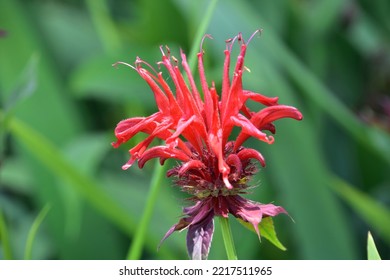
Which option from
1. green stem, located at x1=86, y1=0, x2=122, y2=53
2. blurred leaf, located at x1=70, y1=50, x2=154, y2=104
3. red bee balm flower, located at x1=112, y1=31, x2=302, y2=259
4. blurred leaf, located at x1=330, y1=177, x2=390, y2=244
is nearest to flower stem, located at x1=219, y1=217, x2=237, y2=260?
red bee balm flower, located at x1=112, y1=31, x2=302, y2=259

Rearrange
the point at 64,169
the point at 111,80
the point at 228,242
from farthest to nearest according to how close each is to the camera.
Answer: the point at 111,80, the point at 64,169, the point at 228,242

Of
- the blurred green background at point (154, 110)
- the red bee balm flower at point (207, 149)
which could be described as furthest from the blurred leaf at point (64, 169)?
the red bee balm flower at point (207, 149)

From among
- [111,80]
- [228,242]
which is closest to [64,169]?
[111,80]

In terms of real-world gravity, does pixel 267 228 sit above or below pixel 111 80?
below

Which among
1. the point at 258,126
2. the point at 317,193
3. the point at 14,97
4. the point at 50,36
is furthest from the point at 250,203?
the point at 50,36

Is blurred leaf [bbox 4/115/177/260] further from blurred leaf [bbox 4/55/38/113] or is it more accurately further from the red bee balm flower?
the red bee balm flower

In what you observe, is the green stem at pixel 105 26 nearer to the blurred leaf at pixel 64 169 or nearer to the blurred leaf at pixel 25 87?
the blurred leaf at pixel 64 169

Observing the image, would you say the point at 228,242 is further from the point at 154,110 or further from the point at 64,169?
the point at 154,110

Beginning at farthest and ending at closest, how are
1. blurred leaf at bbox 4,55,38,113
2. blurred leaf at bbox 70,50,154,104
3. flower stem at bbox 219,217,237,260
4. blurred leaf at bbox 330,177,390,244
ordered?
blurred leaf at bbox 70,50,154,104
blurred leaf at bbox 330,177,390,244
blurred leaf at bbox 4,55,38,113
flower stem at bbox 219,217,237,260
